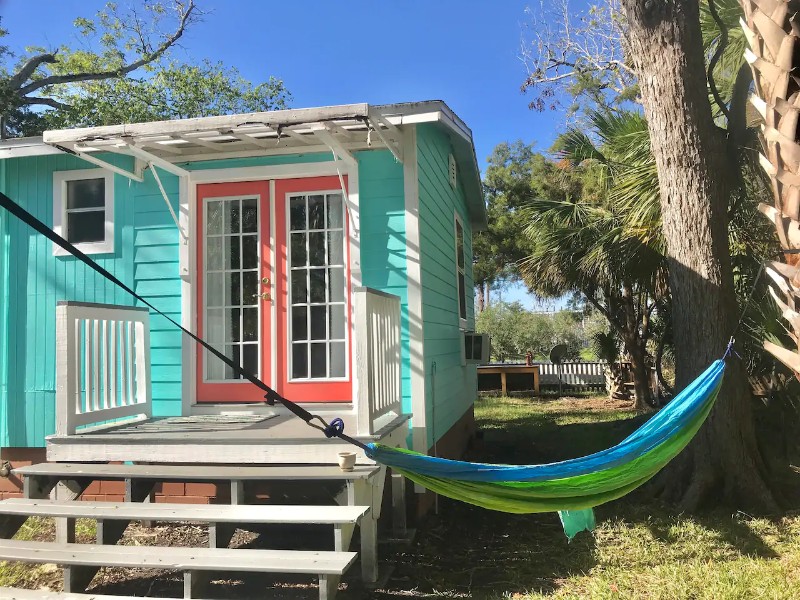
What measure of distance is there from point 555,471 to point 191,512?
1985 millimetres

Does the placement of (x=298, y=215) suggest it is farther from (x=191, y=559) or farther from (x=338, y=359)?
(x=191, y=559)

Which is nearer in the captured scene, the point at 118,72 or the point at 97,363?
the point at 97,363

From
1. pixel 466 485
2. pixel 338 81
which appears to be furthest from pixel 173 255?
pixel 338 81

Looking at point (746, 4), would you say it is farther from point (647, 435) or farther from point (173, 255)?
point (173, 255)

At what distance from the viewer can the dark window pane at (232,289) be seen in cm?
523

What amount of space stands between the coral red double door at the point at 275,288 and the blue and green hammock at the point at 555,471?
85.3 inches

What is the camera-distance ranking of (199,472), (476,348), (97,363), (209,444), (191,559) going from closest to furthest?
(191,559) < (199,472) < (209,444) < (97,363) < (476,348)

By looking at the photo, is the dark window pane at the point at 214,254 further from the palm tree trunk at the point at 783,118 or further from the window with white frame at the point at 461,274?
the palm tree trunk at the point at 783,118

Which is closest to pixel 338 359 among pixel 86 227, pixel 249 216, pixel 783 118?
pixel 249 216

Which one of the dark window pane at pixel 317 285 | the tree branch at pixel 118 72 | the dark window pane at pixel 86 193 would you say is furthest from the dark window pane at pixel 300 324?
the tree branch at pixel 118 72

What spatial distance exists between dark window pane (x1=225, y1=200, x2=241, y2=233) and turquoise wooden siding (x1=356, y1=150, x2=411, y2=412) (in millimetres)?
1179

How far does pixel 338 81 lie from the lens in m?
24.1

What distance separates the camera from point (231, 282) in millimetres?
5250

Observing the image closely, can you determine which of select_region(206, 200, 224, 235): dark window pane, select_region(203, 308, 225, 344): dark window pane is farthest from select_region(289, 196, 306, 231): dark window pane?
select_region(203, 308, 225, 344): dark window pane
